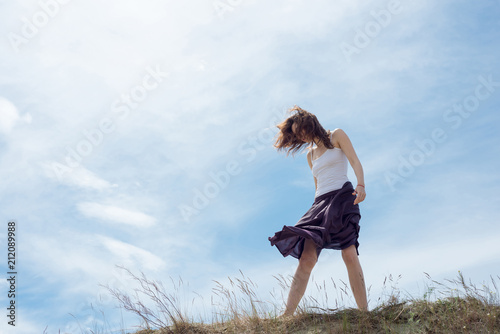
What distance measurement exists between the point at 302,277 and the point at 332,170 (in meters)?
1.35

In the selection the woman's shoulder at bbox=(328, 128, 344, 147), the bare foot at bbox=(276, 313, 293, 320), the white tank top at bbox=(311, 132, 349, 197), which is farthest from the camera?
the woman's shoulder at bbox=(328, 128, 344, 147)

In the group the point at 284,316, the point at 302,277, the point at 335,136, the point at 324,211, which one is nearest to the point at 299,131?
the point at 335,136

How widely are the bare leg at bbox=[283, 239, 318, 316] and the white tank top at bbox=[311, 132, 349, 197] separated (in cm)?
73

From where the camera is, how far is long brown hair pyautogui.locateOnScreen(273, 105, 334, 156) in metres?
6.46

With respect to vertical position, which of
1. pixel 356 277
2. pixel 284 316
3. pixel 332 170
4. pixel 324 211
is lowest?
pixel 284 316

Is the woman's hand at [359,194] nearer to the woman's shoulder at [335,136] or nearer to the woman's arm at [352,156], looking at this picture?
the woman's arm at [352,156]

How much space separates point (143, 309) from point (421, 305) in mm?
3367

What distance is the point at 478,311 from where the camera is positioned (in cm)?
574

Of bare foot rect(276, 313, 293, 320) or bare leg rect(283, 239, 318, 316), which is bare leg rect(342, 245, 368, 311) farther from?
bare foot rect(276, 313, 293, 320)

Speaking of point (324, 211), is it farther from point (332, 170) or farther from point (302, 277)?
point (302, 277)

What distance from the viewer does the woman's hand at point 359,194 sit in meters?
6.05

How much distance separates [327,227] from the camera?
602 cm

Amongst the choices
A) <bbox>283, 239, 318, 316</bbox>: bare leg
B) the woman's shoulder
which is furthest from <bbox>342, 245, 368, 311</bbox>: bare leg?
the woman's shoulder

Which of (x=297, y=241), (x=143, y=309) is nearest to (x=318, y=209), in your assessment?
(x=297, y=241)
